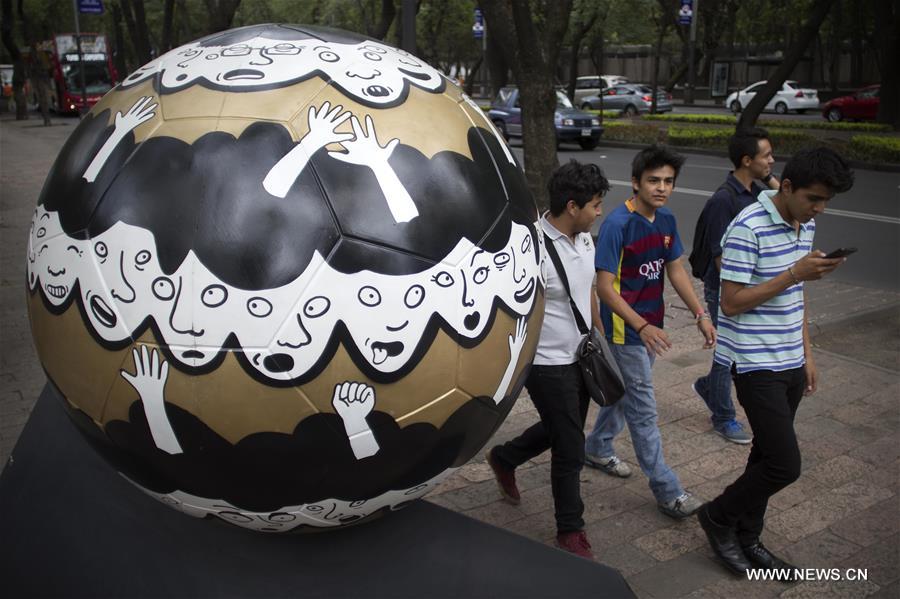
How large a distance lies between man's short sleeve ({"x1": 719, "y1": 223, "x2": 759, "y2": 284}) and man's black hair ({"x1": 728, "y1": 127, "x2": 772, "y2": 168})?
1408 mm

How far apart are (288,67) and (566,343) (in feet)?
5.74

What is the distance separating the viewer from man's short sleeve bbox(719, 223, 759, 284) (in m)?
3.30

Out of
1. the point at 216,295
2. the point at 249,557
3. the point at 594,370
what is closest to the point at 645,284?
the point at 594,370

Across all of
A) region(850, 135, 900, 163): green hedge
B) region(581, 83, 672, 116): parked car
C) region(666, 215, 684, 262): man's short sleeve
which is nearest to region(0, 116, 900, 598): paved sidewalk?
region(666, 215, 684, 262): man's short sleeve

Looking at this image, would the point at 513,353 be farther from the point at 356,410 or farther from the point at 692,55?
the point at 692,55

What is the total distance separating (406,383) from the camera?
1991 millimetres

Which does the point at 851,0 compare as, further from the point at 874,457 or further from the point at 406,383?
the point at 406,383

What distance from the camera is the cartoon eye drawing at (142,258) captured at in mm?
1894

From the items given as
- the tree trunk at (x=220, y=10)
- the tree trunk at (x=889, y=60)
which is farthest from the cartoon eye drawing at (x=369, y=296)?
the tree trunk at (x=889, y=60)

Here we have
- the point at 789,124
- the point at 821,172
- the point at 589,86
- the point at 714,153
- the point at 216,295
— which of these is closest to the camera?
the point at 216,295

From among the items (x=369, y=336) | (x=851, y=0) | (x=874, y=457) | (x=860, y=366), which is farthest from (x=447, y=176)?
(x=851, y=0)

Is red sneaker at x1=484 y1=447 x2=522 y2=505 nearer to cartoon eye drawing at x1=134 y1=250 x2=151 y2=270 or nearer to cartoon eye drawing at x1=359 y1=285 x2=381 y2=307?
cartoon eye drawing at x1=359 y1=285 x2=381 y2=307

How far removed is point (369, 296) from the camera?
6.26 feet

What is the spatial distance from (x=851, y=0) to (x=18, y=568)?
92.3 ft
